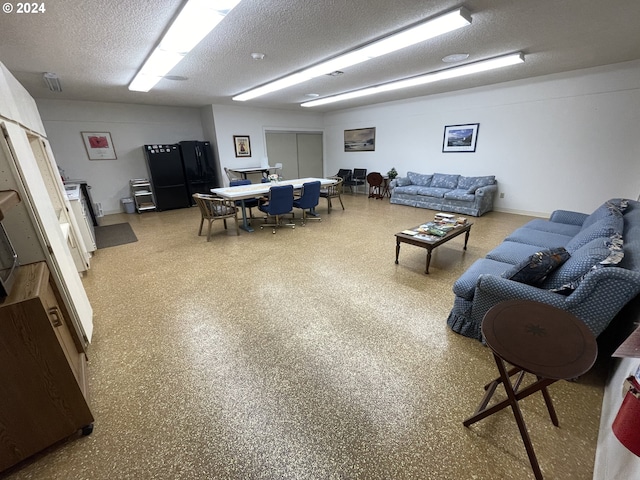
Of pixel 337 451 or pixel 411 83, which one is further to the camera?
pixel 411 83

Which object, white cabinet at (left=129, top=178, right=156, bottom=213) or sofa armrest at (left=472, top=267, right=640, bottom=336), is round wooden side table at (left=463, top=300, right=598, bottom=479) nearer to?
sofa armrest at (left=472, top=267, right=640, bottom=336)

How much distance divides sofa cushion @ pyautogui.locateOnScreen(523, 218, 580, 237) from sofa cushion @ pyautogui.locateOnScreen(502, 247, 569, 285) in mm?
1626

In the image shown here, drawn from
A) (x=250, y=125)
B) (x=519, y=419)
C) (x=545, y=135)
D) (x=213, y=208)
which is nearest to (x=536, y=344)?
(x=519, y=419)

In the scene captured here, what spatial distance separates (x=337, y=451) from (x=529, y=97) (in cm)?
640

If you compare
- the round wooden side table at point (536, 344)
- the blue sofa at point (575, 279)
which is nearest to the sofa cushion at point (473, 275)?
the blue sofa at point (575, 279)

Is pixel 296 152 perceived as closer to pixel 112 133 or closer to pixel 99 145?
pixel 112 133

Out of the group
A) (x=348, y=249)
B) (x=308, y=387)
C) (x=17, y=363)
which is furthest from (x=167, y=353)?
(x=348, y=249)

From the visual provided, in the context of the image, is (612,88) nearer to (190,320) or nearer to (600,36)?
(600,36)

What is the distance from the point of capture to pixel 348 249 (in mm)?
3842

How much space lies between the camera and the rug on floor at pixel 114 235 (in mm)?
4384

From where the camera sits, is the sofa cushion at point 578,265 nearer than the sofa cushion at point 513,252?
Yes

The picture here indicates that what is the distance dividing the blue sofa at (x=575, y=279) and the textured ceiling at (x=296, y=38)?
193 cm

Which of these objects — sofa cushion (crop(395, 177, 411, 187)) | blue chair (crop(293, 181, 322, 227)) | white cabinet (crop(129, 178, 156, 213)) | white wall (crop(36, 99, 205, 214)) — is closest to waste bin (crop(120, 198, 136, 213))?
white cabinet (crop(129, 178, 156, 213))

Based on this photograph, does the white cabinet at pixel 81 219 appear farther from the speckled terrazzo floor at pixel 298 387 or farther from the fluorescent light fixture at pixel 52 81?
the fluorescent light fixture at pixel 52 81
